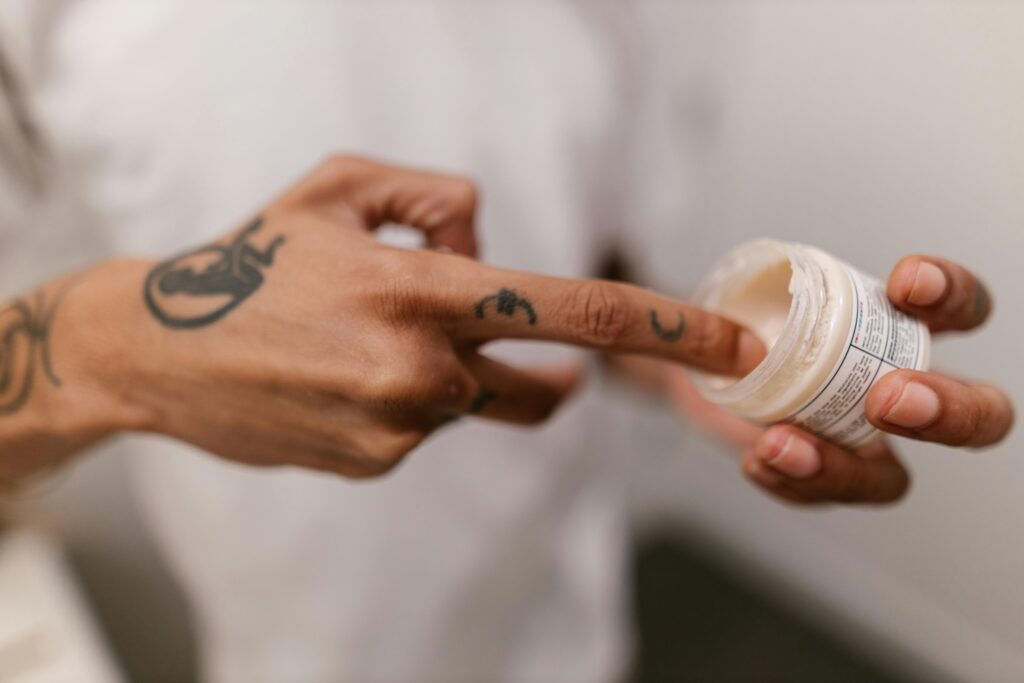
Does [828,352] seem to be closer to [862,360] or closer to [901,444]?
[862,360]

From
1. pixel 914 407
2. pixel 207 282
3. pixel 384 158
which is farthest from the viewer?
pixel 384 158

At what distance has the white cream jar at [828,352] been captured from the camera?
0.33 meters

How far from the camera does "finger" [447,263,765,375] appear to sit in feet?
1.20

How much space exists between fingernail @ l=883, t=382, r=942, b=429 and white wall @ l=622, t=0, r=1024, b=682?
0.28 feet

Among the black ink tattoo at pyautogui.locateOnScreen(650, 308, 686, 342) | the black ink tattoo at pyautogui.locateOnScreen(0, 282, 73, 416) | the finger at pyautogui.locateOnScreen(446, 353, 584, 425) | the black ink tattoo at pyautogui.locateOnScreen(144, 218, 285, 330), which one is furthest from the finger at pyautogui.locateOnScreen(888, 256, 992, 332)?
the black ink tattoo at pyautogui.locateOnScreen(0, 282, 73, 416)

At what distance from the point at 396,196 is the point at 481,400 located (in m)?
0.13

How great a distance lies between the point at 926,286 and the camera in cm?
35

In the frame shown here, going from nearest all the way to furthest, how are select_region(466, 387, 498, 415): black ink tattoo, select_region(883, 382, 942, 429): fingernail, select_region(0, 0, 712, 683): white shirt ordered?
1. select_region(883, 382, 942, 429): fingernail
2. select_region(466, 387, 498, 415): black ink tattoo
3. select_region(0, 0, 712, 683): white shirt

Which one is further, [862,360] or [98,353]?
[98,353]

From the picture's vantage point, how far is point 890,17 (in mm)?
491

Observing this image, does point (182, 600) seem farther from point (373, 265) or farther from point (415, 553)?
point (373, 265)

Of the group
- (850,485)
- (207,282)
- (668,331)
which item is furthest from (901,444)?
(207,282)

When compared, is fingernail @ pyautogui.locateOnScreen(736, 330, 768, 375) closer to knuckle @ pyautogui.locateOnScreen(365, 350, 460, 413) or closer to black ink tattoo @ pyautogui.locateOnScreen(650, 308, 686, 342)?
black ink tattoo @ pyautogui.locateOnScreen(650, 308, 686, 342)

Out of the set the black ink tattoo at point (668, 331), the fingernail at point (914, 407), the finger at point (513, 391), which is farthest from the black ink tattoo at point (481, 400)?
the fingernail at point (914, 407)
